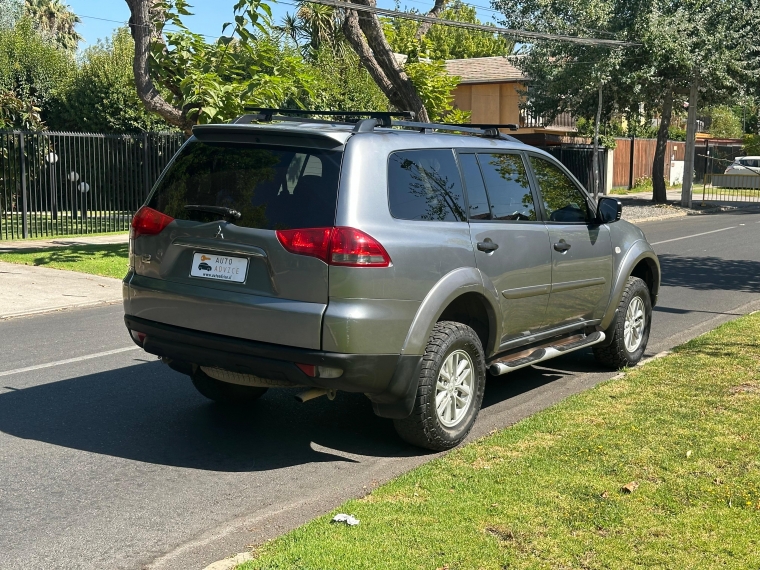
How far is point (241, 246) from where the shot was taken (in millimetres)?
5273

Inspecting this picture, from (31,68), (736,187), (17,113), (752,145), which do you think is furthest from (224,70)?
(752,145)

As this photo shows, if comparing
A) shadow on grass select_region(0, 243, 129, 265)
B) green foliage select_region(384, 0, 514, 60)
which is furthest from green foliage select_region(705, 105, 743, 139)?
shadow on grass select_region(0, 243, 129, 265)

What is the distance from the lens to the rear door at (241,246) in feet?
16.8

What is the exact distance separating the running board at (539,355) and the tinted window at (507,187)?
3.09 ft

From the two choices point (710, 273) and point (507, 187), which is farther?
point (710, 273)

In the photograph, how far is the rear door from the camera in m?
5.11

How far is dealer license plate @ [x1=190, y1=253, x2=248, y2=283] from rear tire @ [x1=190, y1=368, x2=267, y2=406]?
3.98 feet

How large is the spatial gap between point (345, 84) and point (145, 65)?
1315 cm

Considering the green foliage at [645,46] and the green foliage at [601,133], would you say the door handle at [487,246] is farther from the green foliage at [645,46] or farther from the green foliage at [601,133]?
the green foliage at [601,133]

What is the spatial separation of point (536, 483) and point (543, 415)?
4.54ft

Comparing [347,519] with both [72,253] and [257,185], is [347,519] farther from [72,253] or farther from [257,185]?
[72,253]

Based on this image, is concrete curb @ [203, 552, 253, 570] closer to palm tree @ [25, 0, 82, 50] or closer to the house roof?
the house roof

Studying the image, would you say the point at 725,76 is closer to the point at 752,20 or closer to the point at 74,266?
the point at 752,20

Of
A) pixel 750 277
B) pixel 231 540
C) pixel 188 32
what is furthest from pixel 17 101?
pixel 231 540
